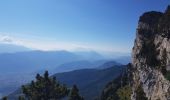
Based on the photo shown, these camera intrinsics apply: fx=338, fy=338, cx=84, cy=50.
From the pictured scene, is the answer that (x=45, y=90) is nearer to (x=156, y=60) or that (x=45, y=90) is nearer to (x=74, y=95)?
(x=74, y=95)

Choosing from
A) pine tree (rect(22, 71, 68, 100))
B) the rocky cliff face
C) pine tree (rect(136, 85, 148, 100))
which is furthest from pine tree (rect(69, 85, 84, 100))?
the rocky cliff face

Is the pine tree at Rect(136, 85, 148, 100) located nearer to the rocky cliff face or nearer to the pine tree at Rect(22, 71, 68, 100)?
the rocky cliff face

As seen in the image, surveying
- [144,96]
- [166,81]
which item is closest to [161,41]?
[144,96]

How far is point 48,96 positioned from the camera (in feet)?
197

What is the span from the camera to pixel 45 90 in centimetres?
6081

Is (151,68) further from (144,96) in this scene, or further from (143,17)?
(143,17)

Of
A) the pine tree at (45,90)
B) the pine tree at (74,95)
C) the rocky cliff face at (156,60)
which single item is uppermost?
the rocky cliff face at (156,60)

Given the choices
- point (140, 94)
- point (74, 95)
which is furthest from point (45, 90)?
point (140, 94)

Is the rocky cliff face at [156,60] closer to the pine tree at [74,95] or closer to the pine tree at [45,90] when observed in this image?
the pine tree at [74,95]

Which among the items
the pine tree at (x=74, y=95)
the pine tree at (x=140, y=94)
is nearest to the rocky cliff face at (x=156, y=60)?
the pine tree at (x=140, y=94)

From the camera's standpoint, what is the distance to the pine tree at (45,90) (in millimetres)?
60034

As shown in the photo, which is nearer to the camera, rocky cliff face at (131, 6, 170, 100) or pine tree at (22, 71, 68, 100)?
rocky cliff face at (131, 6, 170, 100)

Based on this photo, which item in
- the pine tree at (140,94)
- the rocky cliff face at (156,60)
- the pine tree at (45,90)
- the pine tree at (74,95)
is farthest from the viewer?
the pine tree at (74,95)

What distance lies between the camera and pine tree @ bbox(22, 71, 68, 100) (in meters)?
60.0
